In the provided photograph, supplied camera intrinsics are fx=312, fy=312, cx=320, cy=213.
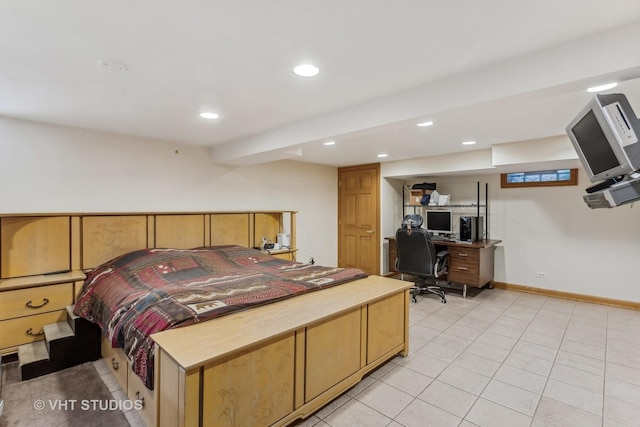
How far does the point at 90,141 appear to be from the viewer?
3307mm

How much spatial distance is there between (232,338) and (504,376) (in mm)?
2222

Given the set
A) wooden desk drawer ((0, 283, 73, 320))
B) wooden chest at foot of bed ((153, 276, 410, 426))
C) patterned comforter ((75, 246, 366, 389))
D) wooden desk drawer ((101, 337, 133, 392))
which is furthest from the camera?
wooden desk drawer ((0, 283, 73, 320))

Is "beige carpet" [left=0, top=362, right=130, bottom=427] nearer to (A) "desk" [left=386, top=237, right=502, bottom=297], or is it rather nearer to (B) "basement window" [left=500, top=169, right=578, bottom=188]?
(A) "desk" [left=386, top=237, right=502, bottom=297]

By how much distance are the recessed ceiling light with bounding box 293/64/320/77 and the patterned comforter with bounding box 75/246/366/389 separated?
154 centimetres

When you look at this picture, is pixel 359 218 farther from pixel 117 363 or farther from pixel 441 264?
pixel 117 363

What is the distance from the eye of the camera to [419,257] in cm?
447

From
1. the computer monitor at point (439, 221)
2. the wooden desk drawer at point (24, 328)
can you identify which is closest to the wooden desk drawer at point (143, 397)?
the wooden desk drawer at point (24, 328)

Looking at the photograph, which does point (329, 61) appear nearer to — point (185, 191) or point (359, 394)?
point (359, 394)

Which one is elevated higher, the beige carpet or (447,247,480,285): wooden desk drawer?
(447,247,480,285): wooden desk drawer

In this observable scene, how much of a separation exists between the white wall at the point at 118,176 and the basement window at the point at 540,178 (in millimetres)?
3494

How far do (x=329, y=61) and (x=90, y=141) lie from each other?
2.92 m

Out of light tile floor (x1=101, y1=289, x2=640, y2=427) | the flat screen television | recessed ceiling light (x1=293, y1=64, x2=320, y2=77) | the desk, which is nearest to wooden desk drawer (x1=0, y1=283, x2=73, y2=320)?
light tile floor (x1=101, y1=289, x2=640, y2=427)

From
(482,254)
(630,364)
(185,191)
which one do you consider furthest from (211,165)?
(630,364)

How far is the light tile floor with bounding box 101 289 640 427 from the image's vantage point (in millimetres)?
2023
